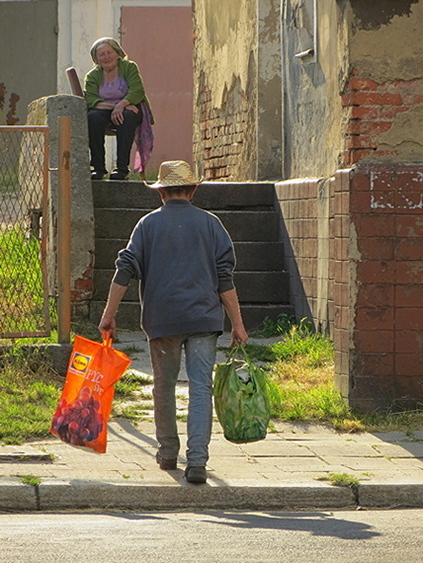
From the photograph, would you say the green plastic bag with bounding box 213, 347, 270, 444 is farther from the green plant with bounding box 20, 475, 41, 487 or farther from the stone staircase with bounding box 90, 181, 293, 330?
the stone staircase with bounding box 90, 181, 293, 330

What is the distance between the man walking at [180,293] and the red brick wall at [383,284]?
190 cm

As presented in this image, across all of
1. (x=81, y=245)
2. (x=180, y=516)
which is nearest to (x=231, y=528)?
→ (x=180, y=516)

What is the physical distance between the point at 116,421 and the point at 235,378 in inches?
→ 66.5

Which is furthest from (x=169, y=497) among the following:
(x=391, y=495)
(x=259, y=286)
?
(x=259, y=286)

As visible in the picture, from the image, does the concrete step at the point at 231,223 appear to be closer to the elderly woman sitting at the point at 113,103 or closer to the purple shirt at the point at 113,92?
the elderly woman sitting at the point at 113,103

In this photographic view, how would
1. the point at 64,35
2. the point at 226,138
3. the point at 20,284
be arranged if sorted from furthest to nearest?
the point at 64,35, the point at 226,138, the point at 20,284

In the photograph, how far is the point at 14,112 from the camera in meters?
23.5

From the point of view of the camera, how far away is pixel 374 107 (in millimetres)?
9344

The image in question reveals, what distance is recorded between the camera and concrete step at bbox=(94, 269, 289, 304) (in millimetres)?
12450

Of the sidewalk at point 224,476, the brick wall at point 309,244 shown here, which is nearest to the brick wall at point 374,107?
the brick wall at point 309,244

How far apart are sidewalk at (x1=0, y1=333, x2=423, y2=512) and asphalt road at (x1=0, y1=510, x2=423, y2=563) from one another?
6.3 inches

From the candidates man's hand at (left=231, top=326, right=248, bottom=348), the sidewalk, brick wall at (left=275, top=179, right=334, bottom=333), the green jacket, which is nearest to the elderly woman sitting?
the green jacket

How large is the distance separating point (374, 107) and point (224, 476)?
327 cm

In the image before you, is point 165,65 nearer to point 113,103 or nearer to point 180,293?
point 113,103
